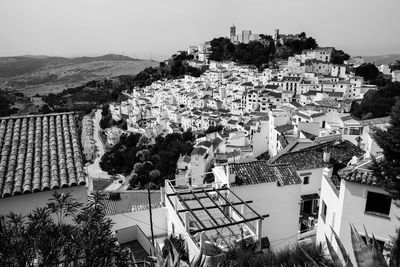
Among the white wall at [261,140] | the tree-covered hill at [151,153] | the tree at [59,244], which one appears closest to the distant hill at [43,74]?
the tree-covered hill at [151,153]

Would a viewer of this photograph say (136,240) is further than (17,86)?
No

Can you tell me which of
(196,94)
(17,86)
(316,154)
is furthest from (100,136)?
(316,154)

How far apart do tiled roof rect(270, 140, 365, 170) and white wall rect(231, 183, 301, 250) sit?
13.3ft

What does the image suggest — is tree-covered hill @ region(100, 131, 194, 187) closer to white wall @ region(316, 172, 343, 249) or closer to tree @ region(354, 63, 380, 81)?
white wall @ region(316, 172, 343, 249)

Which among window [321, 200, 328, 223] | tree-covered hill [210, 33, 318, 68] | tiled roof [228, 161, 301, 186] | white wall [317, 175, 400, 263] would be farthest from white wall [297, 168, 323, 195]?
tree-covered hill [210, 33, 318, 68]

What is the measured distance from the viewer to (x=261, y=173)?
13.1 metres

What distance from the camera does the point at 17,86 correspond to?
368 ft

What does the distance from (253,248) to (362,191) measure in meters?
3.46

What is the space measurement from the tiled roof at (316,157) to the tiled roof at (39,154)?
12.6m

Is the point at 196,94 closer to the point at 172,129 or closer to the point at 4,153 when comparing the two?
the point at 172,129

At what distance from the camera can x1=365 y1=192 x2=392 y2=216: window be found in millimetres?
8516

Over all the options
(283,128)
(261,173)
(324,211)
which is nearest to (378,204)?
(324,211)

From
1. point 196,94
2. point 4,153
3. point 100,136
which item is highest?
point 4,153

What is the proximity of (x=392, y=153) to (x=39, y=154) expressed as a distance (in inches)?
304
